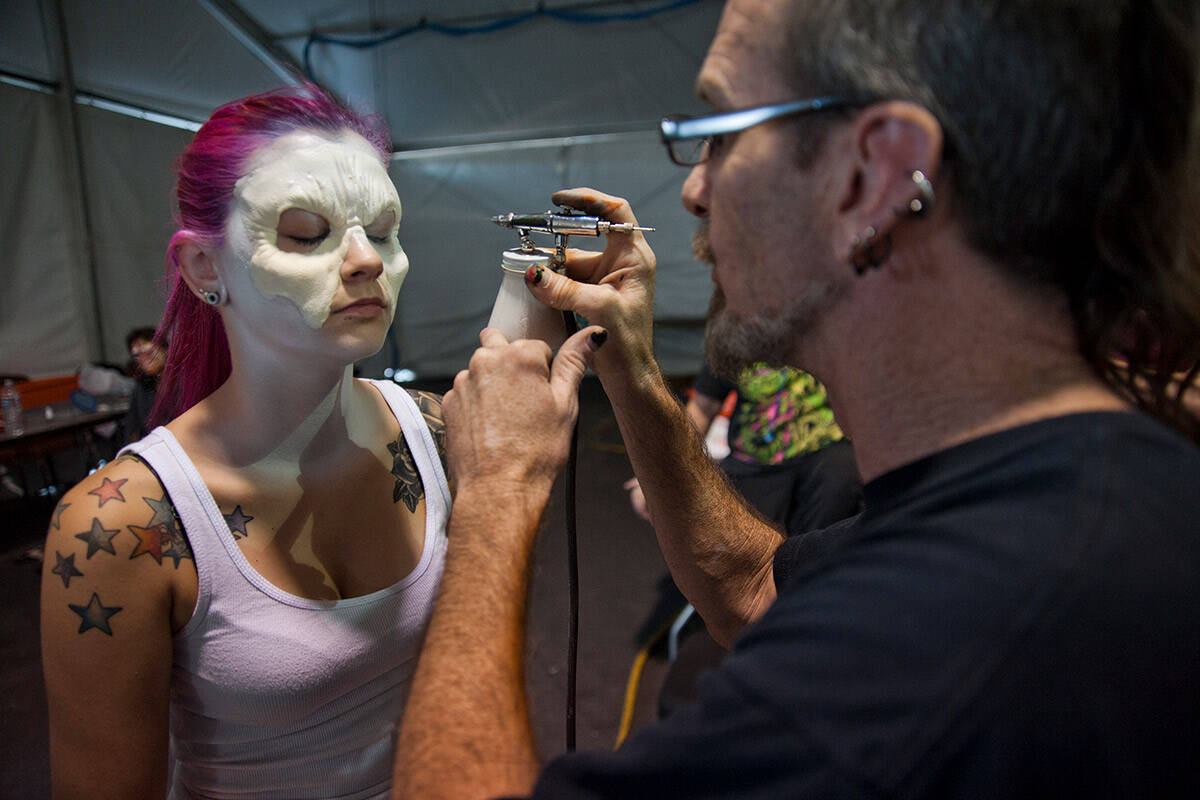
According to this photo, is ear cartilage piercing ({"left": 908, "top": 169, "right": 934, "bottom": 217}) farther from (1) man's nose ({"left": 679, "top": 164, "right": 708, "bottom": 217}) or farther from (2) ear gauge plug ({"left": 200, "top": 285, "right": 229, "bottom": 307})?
(2) ear gauge plug ({"left": 200, "top": 285, "right": 229, "bottom": 307})

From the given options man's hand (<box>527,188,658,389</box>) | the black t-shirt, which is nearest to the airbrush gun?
man's hand (<box>527,188,658,389</box>)

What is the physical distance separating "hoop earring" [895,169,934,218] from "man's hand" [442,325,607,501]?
456mm

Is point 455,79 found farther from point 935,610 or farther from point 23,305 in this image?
point 935,610

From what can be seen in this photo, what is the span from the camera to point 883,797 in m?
0.52

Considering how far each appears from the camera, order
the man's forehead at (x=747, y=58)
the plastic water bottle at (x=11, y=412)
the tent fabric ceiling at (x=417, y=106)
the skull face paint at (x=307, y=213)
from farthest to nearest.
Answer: the tent fabric ceiling at (x=417, y=106), the plastic water bottle at (x=11, y=412), the skull face paint at (x=307, y=213), the man's forehead at (x=747, y=58)

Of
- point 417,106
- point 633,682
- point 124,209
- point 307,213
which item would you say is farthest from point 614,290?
point 124,209

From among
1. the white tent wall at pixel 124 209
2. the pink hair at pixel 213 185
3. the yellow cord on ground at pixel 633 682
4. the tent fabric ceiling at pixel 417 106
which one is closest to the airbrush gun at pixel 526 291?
the pink hair at pixel 213 185

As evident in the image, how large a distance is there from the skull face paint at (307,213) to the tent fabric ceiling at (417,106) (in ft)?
16.9

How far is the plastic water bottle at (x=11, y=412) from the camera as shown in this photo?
3744 millimetres

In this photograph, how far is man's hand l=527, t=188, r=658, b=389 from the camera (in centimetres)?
108

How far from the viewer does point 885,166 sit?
71cm

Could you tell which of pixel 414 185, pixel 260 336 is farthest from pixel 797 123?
pixel 414 185

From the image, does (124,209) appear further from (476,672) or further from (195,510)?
(476,672)

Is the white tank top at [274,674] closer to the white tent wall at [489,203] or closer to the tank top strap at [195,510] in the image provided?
the tank top strap at [195,510]
